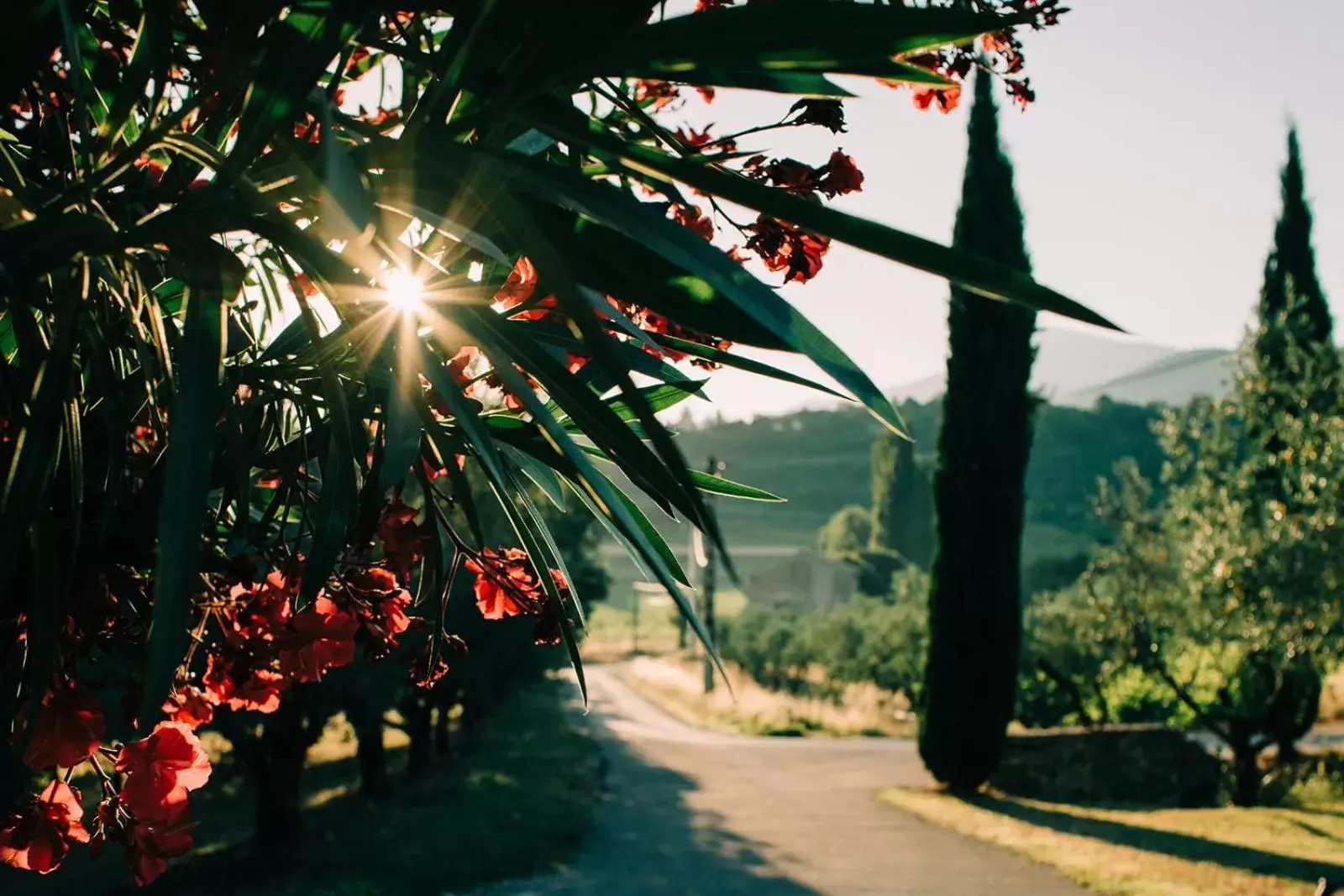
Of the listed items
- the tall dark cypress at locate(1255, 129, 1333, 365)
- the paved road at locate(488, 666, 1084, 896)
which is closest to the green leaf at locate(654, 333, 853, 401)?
the paved road at locate(488, 666, 1084, 896)

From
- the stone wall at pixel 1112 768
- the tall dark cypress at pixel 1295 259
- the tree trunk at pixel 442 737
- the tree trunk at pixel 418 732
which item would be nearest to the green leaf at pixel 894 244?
the tree trunk at pixel 418 732

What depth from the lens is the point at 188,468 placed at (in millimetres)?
1246

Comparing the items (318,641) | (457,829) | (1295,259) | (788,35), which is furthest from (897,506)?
(788,35)

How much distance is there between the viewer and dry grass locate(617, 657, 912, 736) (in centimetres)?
2188

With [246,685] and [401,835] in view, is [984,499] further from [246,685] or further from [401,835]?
[246,685]

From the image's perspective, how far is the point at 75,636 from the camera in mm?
1903

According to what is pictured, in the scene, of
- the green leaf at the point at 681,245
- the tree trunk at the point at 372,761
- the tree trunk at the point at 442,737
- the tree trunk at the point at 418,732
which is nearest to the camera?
the green leaf at the point at 681,245

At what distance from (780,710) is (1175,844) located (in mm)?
12735

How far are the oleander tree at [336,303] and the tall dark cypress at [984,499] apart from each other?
515 inches

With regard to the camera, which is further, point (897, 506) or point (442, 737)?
point (897, 506)

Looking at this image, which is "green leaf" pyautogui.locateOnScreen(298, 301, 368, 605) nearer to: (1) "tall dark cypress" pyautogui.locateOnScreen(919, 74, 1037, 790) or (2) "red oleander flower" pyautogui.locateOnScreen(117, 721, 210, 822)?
(2) "red oleander flower" pyautogui.locateOnScreen(117, 721, 210, 822)

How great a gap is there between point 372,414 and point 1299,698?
623 inches

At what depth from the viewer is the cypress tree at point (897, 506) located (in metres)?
54.3

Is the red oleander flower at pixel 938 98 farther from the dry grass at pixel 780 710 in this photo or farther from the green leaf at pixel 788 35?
the dry grass at pixel 780 710
